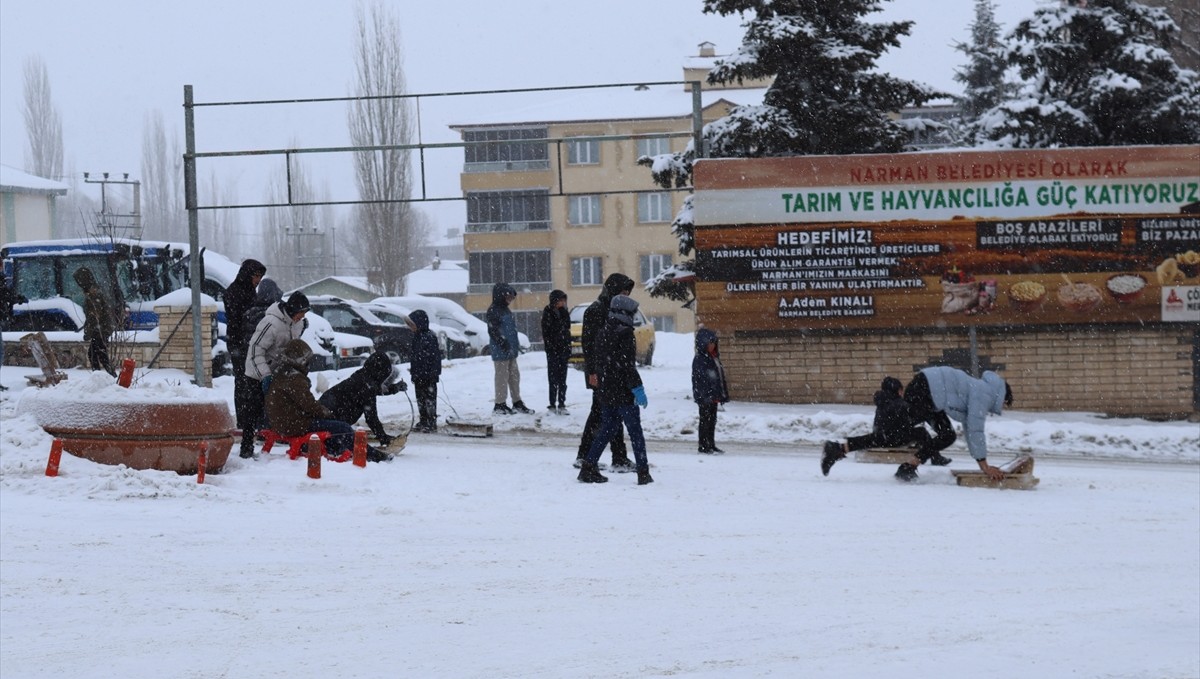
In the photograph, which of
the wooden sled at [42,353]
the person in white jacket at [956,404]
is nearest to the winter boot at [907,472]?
the person in white jacket at [956,404]

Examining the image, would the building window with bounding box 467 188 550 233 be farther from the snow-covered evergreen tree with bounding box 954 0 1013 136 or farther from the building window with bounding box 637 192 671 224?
the snow-covered evergreen tree with bounding box 954 0 1013 136

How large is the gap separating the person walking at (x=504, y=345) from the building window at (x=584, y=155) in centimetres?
4244

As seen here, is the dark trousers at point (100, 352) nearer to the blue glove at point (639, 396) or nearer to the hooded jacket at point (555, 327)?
the hooded jacket at point (555, 327)

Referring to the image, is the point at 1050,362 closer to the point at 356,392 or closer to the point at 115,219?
the point at 356,392

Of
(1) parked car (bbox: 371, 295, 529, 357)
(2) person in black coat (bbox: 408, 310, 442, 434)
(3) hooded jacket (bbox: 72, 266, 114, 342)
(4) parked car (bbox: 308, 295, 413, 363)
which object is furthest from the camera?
(1) parked car (bbox: 371, 295, 529, 357)

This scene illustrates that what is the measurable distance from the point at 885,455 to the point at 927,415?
0.75m

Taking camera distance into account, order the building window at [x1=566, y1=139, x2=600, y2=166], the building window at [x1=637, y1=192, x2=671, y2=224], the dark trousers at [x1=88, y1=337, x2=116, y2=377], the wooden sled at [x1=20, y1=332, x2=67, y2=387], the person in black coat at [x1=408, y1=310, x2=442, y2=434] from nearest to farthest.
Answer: the person in black coat at [x1=408, y1=310, x2=442, y2=434]
the dark trousers at [x1=88, y1=337, x2=116, y2=377]
the wooden sled at [x1=20, y1=332, x2=67, y2=387]
the building window at [x1=566, y1=139, x2=600, y2=166]
the building window at [x1=637, y1=192, x2=671, y2=224]

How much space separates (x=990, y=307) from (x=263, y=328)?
10540 millimetres

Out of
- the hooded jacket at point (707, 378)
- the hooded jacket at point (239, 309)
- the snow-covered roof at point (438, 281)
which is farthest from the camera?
the snow-covered roof at point (438, 281)

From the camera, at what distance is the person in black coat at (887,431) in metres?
12.1

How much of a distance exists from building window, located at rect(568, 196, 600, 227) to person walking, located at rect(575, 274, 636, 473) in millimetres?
47307

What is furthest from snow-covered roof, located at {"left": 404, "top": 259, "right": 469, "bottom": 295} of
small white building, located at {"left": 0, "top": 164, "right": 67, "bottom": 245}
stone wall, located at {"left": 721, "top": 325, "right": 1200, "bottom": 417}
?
stone wall, located at {"left": 721, "top": 325, "right": 1200, "bottom": 417}

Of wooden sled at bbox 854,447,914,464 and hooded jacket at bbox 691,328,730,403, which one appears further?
hooded jacket at bbox 691,328,730,403

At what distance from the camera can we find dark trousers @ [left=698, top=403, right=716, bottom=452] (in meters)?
14.2
